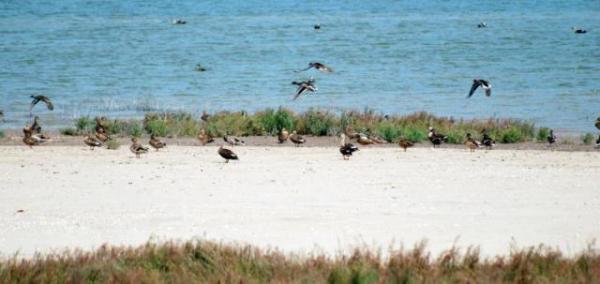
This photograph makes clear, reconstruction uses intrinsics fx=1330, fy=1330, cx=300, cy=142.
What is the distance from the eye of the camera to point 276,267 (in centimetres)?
969

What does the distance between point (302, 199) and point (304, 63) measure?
113 feet

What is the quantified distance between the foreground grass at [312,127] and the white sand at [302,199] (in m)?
3.00

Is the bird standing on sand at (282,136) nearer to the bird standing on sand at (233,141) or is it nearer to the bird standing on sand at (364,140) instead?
the bird standing on sand at (233,141)

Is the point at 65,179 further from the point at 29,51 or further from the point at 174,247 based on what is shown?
the point at 29,51

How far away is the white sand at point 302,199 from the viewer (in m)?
12.3

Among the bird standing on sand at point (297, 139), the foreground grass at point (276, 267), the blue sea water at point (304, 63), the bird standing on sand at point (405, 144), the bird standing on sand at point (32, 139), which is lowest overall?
the foreground grass at point (276, 267)

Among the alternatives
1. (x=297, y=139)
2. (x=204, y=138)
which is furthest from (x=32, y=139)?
(x=297, y=139)

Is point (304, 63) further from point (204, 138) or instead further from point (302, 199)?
point (302, 199)

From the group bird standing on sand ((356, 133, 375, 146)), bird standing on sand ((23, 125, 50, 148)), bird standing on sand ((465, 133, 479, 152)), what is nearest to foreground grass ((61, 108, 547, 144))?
bird standing on sand ((356, 133, 375, 146))

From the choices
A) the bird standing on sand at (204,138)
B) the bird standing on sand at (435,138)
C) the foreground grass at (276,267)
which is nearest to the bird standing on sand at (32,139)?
the bird standing on sand at (204,138)

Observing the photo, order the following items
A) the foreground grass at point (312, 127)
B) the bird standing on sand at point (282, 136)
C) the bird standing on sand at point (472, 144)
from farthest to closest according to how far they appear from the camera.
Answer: the foreground grass at point (312, 127) → the bird standing on sand at point (282, 136) → the bird standing on sand at point (472, 144)

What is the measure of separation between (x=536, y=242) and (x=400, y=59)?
38026mm

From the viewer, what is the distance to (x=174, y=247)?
10.2 m

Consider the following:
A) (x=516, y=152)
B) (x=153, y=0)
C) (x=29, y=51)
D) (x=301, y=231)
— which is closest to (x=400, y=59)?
(x=29, y=51)
